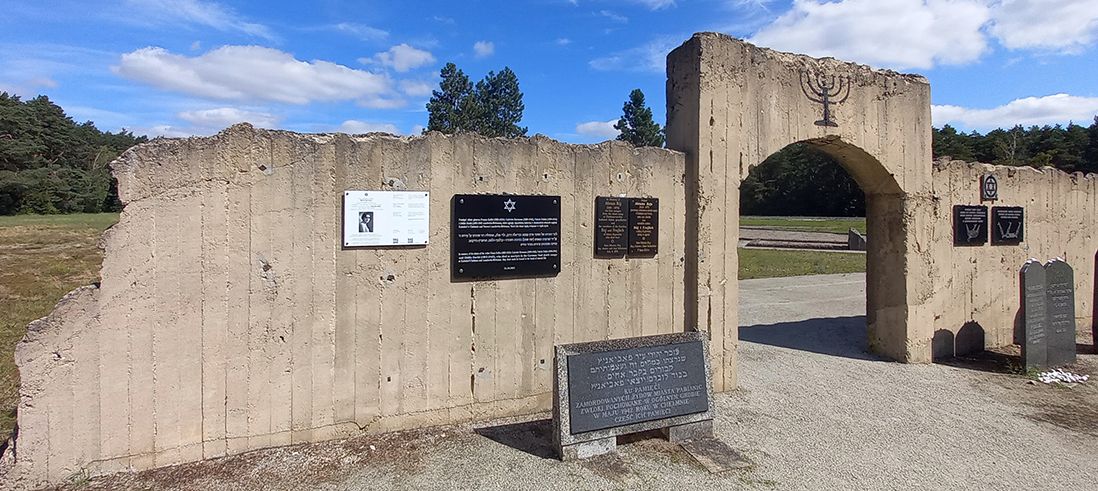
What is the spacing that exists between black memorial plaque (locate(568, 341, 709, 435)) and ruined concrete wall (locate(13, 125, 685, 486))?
Answer: 3.74 ft

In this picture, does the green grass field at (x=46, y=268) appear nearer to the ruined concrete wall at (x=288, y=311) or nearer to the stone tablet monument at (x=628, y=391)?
the ruined concrete wall at (x=288, y=311)

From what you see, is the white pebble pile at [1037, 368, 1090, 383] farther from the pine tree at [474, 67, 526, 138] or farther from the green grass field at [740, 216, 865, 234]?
the pine tree at [474, 67, 526, 138]

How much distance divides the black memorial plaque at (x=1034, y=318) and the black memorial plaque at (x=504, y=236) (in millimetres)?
6467

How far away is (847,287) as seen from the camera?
15.6 metres

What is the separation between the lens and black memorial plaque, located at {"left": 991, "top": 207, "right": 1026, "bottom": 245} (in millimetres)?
8680

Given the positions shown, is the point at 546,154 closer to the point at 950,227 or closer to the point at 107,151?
the point at 950,227

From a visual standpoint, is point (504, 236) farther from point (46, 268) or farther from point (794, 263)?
point (794, 263)

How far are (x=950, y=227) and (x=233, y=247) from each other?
9215mm

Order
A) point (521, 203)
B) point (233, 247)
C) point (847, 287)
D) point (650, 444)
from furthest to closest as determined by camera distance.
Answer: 1. point (847, 287)
2. point (521, 203)
3. point (650, 444)
4. point (233, 247)

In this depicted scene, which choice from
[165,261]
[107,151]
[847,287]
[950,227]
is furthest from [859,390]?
[107,151]

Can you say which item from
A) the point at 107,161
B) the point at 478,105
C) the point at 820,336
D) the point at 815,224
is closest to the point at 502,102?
the point at 478,105

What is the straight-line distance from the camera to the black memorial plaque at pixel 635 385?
458 cm

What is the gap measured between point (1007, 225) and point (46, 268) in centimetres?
2439

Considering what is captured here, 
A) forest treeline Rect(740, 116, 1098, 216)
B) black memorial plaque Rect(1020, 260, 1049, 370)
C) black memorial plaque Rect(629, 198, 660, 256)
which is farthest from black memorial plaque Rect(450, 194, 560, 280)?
forest treeline Rect(740, 116, 1098, 216)
